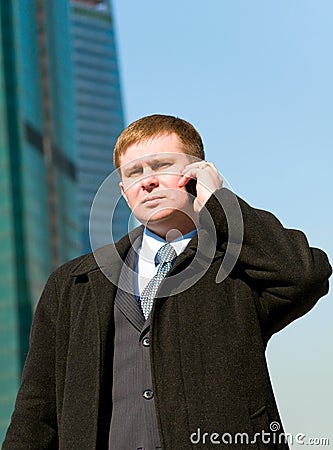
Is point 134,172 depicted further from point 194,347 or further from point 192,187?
point 194,347

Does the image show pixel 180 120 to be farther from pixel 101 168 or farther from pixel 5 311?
pixel 101 168

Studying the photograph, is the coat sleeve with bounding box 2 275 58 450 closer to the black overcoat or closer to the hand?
the black overcoat

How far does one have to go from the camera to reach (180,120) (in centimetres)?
267

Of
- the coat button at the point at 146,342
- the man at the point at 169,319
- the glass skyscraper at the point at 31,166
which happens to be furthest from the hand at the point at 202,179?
the glass skyscraper at the point at 31,166

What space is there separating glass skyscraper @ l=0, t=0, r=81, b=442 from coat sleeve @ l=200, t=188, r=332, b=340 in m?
51.2

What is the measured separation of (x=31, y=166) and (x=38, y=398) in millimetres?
57904

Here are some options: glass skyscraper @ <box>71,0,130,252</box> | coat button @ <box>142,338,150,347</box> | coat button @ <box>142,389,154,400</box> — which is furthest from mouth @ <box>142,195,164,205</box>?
glass skyscraper @ <box>71,0,130,252</box>

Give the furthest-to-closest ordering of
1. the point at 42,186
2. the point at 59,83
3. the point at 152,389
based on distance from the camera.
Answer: the point at 59,83 < the point at 42,186 < the point at 152,389

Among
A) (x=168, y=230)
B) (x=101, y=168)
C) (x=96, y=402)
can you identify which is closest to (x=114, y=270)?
(x=168, y=230)

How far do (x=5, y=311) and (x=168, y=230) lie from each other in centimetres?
5246

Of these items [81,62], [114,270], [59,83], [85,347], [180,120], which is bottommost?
[85,347]

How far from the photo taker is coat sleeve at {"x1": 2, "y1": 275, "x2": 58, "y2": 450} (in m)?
2.53

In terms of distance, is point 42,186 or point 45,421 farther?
point 42,186

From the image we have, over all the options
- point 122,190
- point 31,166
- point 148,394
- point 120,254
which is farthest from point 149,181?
point 31,166
